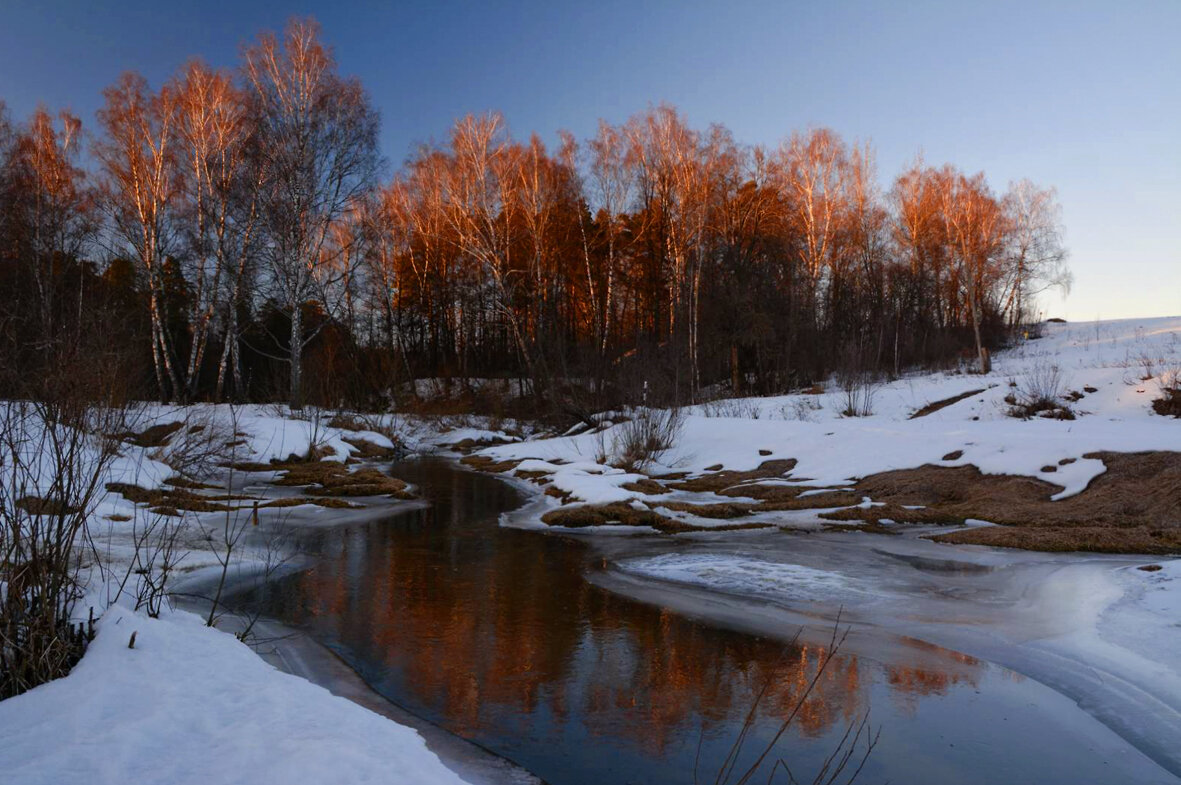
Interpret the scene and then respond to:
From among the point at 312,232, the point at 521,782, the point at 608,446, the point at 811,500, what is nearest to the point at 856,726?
the point at 521,782

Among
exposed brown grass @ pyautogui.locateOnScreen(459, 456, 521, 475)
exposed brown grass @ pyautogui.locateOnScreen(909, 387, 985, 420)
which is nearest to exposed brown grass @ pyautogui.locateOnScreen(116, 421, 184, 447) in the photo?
exposed brown grass @ pyautogui.locateOnScreen(459, 456, 521, 475)

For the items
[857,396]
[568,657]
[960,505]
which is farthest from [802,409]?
[568,657]

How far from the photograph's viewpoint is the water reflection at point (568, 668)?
14.1ft

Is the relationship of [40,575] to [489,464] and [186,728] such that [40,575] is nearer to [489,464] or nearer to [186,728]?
[186,728]

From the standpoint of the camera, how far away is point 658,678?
17.3 feet

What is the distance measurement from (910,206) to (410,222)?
24696 millimetres

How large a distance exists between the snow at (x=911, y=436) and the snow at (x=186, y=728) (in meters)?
9.16

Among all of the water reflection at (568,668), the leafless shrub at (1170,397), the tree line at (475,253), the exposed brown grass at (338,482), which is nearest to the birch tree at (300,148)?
the tree line at (475,253)

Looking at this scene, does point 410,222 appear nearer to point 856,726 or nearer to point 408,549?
point 408,549

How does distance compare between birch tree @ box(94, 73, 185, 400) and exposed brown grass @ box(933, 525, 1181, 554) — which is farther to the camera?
birch tree @ box(94, 73, 185, 400)

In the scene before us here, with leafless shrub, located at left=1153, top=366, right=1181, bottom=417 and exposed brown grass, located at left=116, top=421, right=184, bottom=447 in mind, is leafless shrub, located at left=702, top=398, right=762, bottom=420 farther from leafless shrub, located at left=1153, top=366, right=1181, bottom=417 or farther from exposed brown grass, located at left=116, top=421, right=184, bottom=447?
exposed brown grass, located at left=116, top=421, right=184, bottom=447

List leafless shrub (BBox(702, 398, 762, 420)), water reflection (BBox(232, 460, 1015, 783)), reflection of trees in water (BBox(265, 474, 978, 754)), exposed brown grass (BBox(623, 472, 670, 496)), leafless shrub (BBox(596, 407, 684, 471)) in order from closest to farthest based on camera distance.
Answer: water reflection (BBox(232, 460, 1015, 783))
reflection of trees in water (BBox(265, 474, 978, 754))
exposed brown grass (BBox(623, 472, 670, 496))
leafless shrub (BBox(596, 407, 684, 471))
leafless shrub (BBox(702, 398, 762, 420))

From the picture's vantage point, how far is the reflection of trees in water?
4684 millimetres

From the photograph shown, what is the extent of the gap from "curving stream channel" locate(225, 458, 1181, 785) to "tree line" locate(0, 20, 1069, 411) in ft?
29.6
